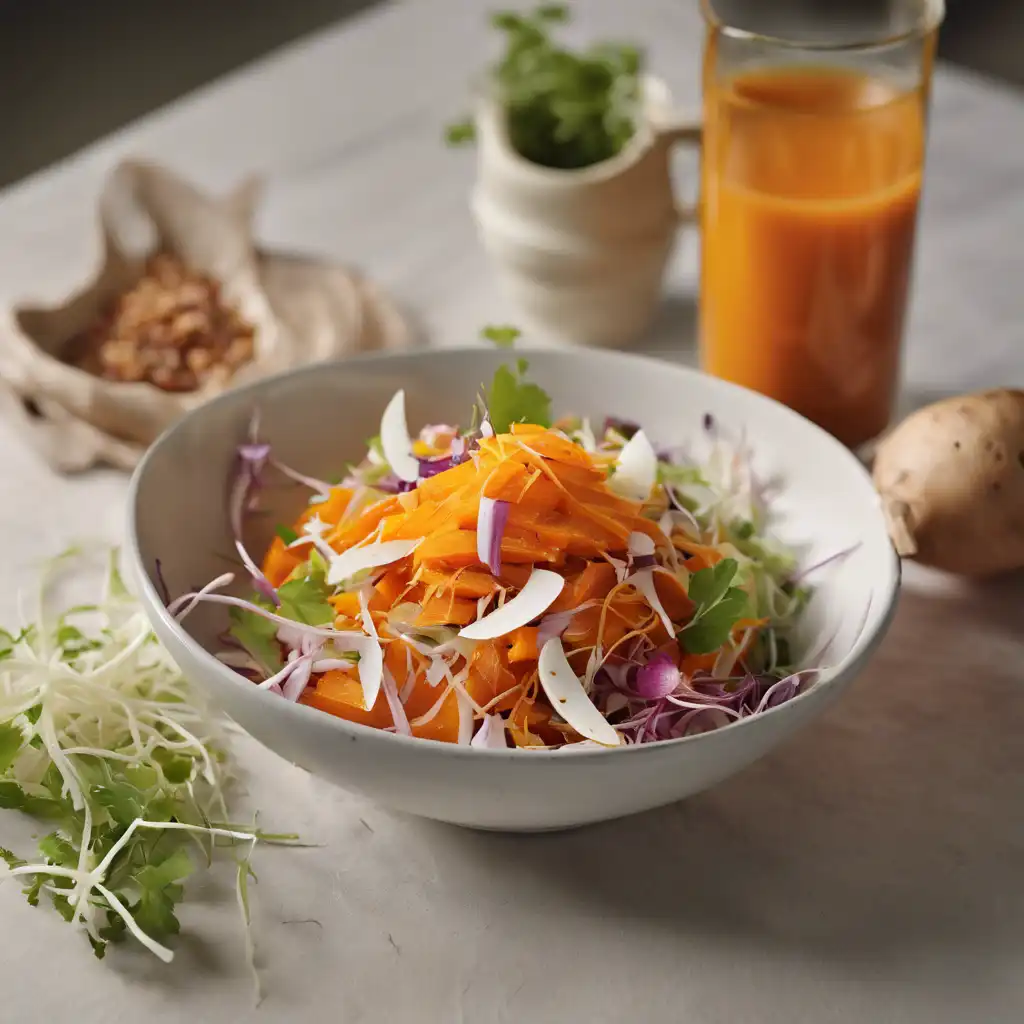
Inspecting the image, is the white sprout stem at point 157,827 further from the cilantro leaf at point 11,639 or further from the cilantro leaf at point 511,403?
the cilantro leaf at point 511,403

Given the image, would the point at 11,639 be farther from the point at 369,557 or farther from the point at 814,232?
the point at 814,232

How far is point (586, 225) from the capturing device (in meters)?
1.63

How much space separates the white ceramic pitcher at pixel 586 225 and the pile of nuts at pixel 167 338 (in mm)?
349

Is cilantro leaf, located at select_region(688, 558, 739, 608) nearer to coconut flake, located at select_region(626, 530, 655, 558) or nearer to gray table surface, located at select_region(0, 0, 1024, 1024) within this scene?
coconut flake, located at select_region(626, 530, 655, 558)

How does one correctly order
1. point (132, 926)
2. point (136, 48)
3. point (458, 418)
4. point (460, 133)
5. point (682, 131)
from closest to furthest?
point (132, 926), point (458, 418), point (682, 131), point (460, 133), point (136, 48)

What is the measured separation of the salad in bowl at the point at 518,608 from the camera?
103cm

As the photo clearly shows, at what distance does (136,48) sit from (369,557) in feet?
10.8

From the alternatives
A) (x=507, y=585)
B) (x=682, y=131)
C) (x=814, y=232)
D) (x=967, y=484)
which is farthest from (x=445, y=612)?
(x=682, y=131)

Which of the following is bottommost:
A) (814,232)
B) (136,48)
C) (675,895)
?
(136,48)

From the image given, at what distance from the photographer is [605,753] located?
89 centimetres

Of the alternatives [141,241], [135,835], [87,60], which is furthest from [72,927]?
[87,60]

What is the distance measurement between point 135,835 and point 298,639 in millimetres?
198

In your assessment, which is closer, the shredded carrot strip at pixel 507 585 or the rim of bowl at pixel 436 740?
the rim of bowl at pixel 436 740

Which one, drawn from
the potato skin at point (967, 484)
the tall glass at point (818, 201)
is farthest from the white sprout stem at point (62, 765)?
the tall glass at point (818, 201)
